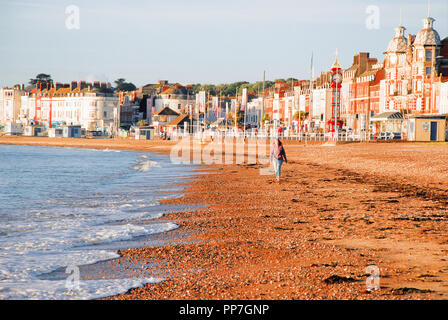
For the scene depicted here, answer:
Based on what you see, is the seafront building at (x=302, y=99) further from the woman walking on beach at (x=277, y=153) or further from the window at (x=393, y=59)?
the woman walking on beach at (x=277, y=153)

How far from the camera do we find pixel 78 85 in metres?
142

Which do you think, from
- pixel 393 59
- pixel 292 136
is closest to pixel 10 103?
pixel 292 136

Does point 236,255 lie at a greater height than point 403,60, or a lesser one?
lesser

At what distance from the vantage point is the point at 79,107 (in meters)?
138

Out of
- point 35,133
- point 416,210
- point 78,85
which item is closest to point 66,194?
point 416,210

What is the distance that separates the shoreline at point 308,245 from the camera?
688 centimetres

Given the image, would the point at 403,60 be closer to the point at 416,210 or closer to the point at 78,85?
the point at 416,210

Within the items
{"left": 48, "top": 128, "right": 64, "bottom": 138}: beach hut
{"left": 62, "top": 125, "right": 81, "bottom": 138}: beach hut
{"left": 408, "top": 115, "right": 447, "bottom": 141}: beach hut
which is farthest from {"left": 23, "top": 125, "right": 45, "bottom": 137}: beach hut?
{"left": 408, "top": 115, "right": 447, "bottom": 141}: beach hut

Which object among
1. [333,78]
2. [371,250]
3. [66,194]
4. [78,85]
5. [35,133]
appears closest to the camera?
[371,250]

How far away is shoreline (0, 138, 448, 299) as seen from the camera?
271 inches

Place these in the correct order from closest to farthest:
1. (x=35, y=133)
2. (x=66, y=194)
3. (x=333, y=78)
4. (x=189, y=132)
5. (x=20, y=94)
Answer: (x=66, y=194) → (x=333, y=78) → (x=189, y=132) → (x=35, y=133) → (x=20, y=94)

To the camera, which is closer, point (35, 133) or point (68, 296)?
point (68, 296)

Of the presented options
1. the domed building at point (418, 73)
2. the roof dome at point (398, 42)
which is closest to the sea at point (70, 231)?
the domed building at point (418, 73)
